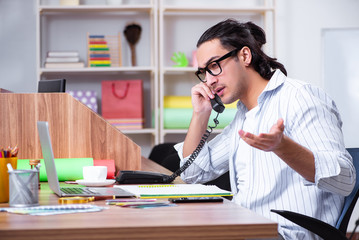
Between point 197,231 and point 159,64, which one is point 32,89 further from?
point 197,231

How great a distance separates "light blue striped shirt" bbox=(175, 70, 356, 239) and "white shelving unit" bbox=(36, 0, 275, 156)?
8.57 feet

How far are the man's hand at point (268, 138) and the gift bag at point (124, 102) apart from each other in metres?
3.30

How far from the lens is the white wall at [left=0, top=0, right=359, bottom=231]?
462 centimetres

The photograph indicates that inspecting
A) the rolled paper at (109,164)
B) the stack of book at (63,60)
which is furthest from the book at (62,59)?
the rolled paper at (109,164)

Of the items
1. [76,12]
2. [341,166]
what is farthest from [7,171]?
[76,12]

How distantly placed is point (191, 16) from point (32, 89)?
5.17 feet

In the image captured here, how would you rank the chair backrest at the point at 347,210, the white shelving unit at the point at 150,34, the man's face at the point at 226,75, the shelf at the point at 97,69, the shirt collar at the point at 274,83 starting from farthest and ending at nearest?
1. the white shelving unit at the point at 150,34
2. the shelf at the point at 97,69
3. the man's face at the point at 226,75
4. the shirt collar at the point at 274,83
5. the chair backrest at the point at 347,210

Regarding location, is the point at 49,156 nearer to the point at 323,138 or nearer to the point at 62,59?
the point at 323,138

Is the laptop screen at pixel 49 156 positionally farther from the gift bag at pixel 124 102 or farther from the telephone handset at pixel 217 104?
the gift bag at pixel 124 102

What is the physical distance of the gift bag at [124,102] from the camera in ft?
14.7

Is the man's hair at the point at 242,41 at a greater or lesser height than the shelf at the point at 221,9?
lesser

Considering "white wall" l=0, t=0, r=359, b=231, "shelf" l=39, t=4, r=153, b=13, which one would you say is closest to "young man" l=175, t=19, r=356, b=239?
"shelf" l=39, t=4, r=153, b=13

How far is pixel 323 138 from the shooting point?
1.50 metres

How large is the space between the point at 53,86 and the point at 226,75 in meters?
0.73
